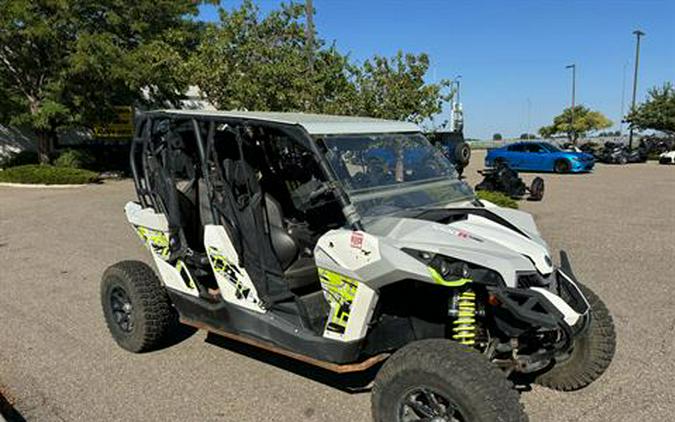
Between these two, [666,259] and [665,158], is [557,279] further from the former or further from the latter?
[665,158]

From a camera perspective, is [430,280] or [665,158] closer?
[430,280]

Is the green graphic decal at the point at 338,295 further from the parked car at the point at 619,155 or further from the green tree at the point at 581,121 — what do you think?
the green tree at the point at 581,121

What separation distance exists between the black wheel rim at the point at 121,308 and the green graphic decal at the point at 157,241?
48cm

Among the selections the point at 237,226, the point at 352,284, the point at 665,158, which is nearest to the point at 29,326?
the point at 237,226

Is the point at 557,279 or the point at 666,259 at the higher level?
the point at 557,279

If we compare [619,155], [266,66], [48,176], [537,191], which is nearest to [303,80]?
[266,66]

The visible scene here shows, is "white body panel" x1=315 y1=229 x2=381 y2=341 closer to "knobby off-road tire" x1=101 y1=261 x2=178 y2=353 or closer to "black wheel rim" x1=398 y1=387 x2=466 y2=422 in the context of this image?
"black wheel rim" x1=398 y1=387 x2=466 y2=422

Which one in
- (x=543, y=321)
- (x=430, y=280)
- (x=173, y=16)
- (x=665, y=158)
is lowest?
(x=665, y=158)

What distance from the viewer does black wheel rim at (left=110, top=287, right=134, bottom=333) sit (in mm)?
4832

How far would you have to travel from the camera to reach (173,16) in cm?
2211

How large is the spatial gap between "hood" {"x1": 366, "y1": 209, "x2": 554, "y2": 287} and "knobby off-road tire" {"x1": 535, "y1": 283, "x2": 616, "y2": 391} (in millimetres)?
639

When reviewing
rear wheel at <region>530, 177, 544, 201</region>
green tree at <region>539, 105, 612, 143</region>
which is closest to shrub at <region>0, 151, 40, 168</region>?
rear wheel at <region>530, 177, 544, 201</region>

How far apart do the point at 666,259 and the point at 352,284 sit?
6.44 m

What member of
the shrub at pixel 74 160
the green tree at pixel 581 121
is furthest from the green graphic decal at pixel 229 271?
the green tree at pixel 581 121
